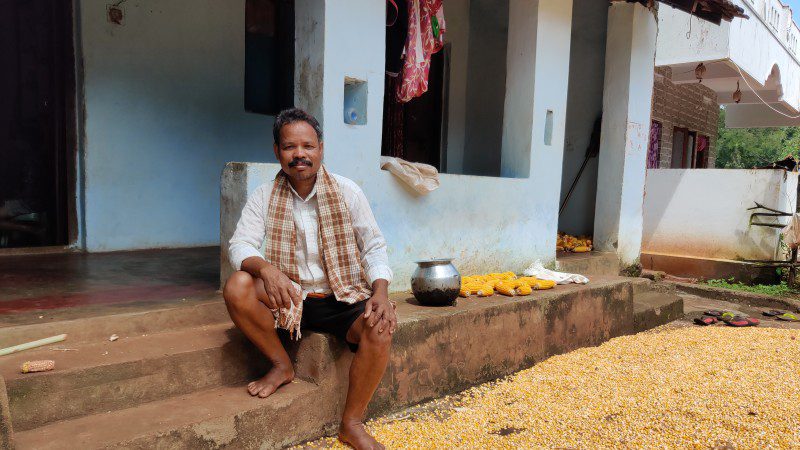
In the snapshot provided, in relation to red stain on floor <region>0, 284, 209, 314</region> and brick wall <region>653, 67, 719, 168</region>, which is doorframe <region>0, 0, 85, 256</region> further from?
brick wall <region>653, 67, 719, 168</region>

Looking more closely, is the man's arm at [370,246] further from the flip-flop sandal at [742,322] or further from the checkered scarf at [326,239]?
the flip-flop sandal at [742,322]

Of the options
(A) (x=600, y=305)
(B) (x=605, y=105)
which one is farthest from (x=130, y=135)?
(B) (x=605, y=105)

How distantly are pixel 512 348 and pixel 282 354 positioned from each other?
196cm

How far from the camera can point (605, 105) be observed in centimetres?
695

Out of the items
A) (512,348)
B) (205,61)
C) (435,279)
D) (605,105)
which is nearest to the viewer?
(435,279)

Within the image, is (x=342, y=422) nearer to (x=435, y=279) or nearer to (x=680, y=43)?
(x=435, y=279)

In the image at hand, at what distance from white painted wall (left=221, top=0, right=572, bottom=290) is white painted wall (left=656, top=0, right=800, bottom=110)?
166 inches

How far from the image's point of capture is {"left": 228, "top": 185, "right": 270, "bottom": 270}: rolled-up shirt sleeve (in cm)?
280

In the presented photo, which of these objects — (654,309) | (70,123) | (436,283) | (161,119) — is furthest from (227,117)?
(654,309)

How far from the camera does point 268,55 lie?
6289mm

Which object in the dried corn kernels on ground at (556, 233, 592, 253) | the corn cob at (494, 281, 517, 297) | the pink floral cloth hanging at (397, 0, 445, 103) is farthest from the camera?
the dried corn kernels on ground at (556, 233, 592, 253)

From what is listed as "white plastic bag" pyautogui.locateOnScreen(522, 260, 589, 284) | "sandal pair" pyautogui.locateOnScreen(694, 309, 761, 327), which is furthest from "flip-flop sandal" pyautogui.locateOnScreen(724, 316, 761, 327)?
"white plastic bag" pyautogui.locateOnScreen(522, 260, 589, 284)

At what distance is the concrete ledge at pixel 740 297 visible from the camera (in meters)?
7.02

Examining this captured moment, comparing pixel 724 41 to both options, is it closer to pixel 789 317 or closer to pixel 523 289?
pixel 789 317
